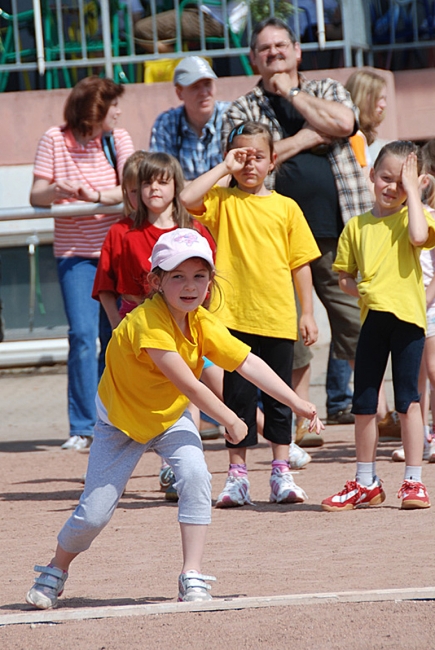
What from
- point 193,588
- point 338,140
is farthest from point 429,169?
point 193,588

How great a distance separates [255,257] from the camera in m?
5.60

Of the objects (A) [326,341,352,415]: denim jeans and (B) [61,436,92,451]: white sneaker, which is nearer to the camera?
(B) [61,436,92,451]: white sneaker

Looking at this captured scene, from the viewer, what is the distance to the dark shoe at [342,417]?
25.6ft

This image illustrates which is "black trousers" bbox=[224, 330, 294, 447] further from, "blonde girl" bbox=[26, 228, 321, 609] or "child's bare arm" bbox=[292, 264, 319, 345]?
"blonde girl" bbox=[26, 228, 321, 609]

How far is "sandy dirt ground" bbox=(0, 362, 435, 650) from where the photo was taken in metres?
3.25

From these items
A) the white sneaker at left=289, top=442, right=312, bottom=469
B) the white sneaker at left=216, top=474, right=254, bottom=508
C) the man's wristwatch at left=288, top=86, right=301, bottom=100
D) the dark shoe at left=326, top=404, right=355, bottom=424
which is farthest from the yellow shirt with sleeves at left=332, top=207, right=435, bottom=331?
the dark shoe at left=326, top=404, right=355, bottom=424

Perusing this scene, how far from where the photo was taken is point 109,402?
4.00 meters

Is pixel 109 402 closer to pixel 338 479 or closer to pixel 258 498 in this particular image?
pixel 258 498

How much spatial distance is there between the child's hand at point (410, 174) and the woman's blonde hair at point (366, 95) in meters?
2.08

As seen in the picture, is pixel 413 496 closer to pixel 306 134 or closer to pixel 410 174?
pixel 410 174

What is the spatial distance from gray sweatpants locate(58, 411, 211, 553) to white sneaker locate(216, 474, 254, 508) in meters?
1.43

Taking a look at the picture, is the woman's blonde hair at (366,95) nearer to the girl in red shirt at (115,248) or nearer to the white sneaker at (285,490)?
the girl in red shirt at (115,248)

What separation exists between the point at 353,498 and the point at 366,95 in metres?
3.03

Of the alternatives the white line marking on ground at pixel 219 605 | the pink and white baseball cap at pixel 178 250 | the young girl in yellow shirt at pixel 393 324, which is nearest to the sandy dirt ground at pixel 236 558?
the white line marking on ground at pixel 219 605
